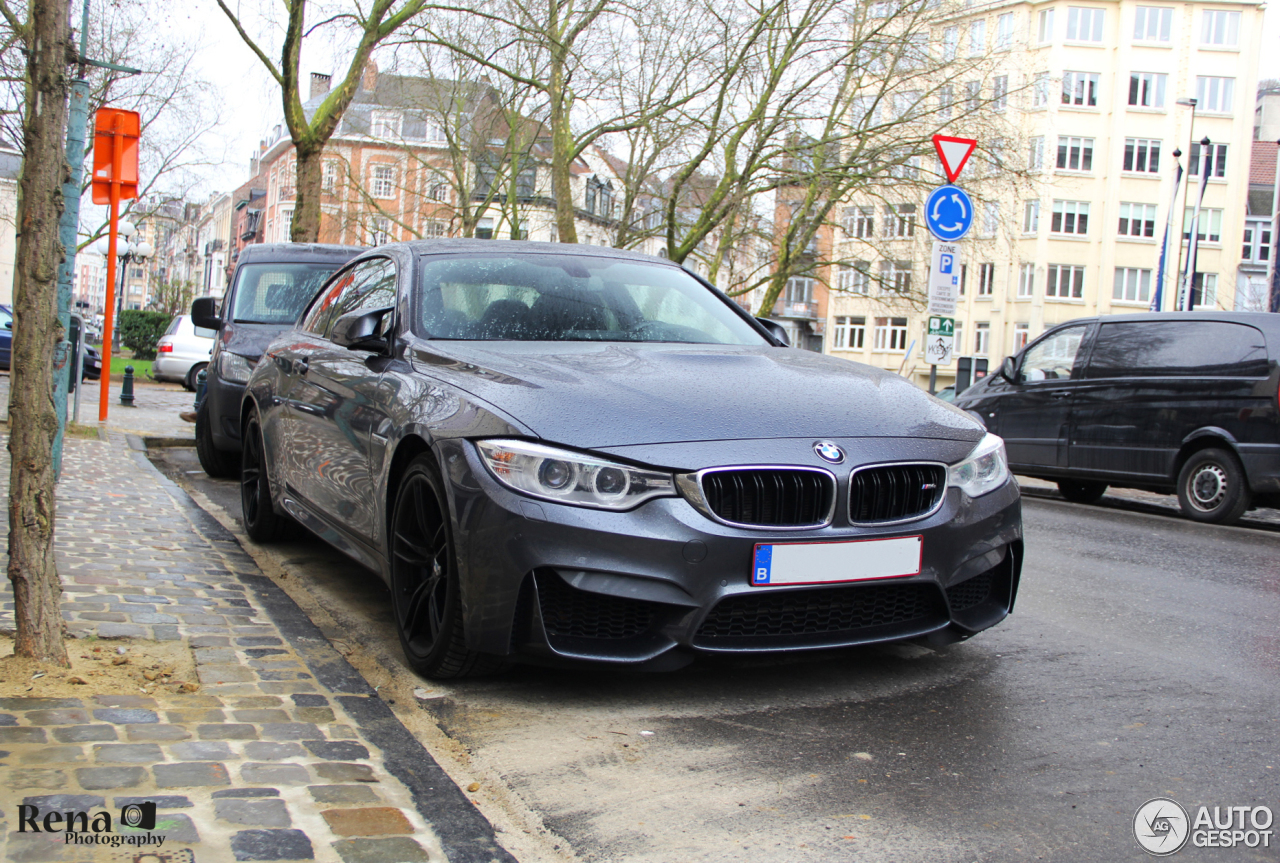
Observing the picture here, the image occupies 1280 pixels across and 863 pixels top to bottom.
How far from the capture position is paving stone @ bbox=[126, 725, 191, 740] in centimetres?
318

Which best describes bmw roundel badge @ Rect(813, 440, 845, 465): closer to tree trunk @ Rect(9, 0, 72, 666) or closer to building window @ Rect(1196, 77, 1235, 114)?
tree trunk @ Rect(9, 0, 72, 666)

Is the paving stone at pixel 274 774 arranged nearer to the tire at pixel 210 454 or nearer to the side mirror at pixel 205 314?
the tire at pixel 210 454

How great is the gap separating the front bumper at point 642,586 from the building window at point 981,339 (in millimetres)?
60605

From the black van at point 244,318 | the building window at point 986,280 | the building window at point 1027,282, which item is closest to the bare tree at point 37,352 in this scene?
the black van at point 244,318

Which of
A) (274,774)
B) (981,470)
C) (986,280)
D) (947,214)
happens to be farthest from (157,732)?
(986,280)

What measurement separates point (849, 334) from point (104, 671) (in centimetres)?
6881

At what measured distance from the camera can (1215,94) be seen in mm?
60094

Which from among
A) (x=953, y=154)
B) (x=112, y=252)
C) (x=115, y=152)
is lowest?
(x=112, y=252)

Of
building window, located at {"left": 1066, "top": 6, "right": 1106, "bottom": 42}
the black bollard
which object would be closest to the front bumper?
the black bollard

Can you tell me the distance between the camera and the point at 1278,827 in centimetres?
287

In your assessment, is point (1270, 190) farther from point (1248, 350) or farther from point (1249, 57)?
point (1248, 350)

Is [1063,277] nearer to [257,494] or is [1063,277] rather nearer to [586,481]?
[257,494]

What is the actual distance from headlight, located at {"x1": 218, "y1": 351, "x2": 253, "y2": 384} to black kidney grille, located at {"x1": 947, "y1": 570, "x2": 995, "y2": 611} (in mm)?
6673

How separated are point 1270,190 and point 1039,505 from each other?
63715 millimetres
